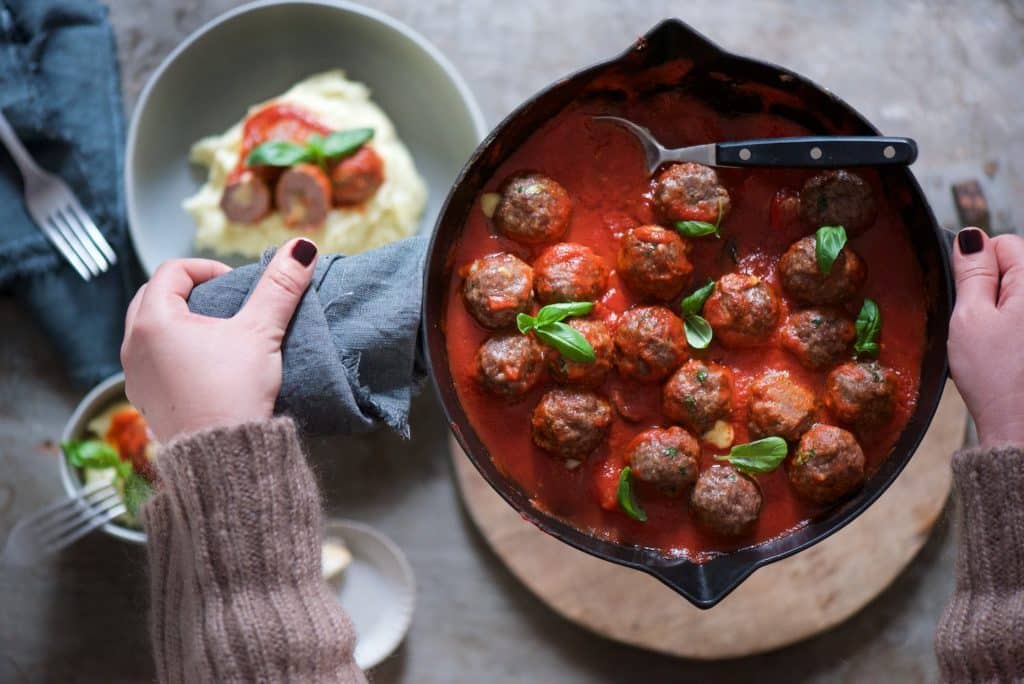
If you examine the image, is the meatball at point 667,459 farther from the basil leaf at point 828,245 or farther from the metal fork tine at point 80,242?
the metal fork tine at point 80,242

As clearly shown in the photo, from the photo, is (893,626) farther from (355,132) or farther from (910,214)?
(355,132)

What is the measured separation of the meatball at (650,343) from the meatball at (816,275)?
336 millimetres

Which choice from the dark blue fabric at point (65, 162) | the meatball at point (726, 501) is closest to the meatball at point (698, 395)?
the meatball at point (726, 501)

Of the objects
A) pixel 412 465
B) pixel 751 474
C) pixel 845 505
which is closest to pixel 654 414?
pixel 751 474

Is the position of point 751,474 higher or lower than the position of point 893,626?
higher

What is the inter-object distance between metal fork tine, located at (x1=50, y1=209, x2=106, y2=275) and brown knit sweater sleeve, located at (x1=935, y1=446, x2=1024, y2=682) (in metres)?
2.91

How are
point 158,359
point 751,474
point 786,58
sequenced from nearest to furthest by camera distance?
point 158,359, point 751,474, point 786,58

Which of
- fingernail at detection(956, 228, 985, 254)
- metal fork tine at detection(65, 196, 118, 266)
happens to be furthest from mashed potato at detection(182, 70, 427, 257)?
fingernail at detection(956, 228, 985, 254)

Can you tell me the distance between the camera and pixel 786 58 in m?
3.66

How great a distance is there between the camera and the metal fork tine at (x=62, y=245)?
138 inches

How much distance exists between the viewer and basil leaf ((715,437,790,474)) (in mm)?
2664

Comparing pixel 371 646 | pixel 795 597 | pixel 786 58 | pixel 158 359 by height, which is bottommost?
pixel 371 646

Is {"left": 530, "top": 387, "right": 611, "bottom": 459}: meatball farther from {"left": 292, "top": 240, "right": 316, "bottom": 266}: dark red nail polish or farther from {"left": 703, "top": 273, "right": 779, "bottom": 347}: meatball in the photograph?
{"left": 292, "top": 240, "right": 316, "bottom": 266}: dark red nail polish

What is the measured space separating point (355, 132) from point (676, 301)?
1.34 m
